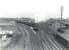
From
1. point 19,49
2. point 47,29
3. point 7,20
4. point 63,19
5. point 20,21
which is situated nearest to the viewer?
point 19,49

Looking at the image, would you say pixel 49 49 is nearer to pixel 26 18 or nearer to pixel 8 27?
pixel 8 27

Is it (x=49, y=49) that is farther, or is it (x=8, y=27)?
(x=8, y=27)

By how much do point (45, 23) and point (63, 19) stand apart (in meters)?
9.26

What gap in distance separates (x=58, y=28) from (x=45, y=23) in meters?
2.93

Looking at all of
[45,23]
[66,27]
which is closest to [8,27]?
[45,23]

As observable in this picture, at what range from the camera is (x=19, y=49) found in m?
10.8

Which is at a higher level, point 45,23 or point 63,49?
point 45,23

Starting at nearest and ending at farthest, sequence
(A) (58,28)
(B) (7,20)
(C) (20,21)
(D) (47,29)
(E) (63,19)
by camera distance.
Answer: (D) (47,29) < (A) (58,28) < (B) (7,20) < (E) (63,19) < (C) (20,21)

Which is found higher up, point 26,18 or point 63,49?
point 26,18

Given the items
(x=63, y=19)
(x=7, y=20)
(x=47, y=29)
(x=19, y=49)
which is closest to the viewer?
(x=19, y=49)

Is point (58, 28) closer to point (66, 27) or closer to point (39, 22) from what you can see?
point (66, 27)

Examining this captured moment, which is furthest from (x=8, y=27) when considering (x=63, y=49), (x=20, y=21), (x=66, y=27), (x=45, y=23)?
(x=63, y=49)

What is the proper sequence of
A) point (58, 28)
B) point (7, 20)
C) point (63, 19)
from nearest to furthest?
point (58, 28)
point (7, 20)
point (63, 19)

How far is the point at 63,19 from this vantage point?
95.6 ft
